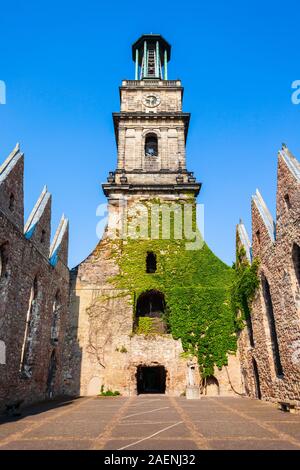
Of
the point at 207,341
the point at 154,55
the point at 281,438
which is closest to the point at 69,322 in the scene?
the point at 207,341

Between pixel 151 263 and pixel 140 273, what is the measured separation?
2.32m

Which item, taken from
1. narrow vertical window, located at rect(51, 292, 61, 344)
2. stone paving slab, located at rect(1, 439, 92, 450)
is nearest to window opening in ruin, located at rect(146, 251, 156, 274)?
narrow vertical window, located at rect(51, 292, 61, 344)

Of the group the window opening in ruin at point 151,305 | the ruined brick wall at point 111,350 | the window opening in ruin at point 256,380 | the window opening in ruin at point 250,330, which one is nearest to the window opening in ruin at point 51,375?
the ruined brick wall at point 111,350

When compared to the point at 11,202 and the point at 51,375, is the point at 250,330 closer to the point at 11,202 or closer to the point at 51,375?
the point at 51,375

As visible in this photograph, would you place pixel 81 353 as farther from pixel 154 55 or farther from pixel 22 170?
pixel 154 55

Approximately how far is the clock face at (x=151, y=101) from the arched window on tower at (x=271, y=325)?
783 inches

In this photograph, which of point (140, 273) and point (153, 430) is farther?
point (140, 273)

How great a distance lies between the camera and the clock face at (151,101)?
29.0 meters

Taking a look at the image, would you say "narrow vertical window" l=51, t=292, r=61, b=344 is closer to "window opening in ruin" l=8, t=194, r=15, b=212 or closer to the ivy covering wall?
the ivy covering wall

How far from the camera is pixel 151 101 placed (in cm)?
2919

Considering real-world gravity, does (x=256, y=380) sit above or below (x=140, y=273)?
below

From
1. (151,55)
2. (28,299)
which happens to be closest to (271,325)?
(28,299)

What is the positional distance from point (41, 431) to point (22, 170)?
9.90m

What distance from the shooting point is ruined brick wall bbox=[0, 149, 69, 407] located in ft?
38.0
